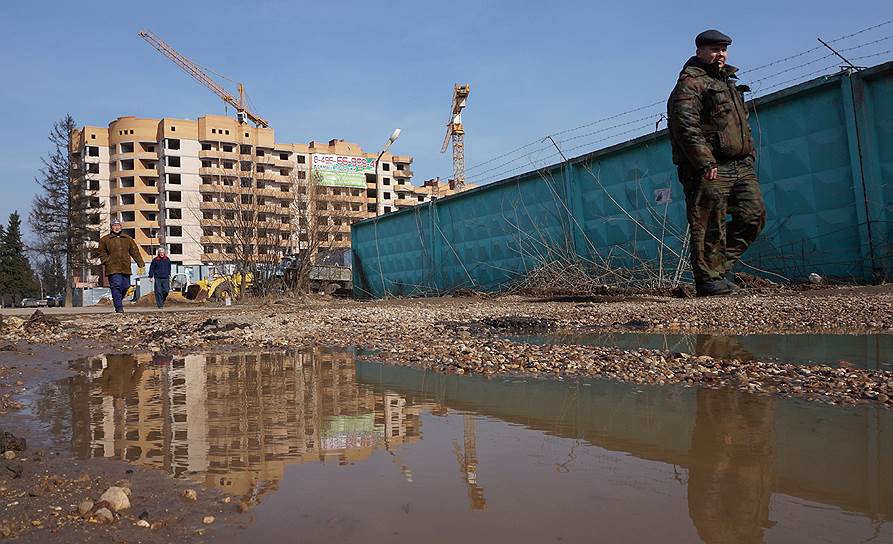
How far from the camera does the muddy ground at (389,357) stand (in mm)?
1318

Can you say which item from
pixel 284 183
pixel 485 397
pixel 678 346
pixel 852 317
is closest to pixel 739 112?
pixel 852 317

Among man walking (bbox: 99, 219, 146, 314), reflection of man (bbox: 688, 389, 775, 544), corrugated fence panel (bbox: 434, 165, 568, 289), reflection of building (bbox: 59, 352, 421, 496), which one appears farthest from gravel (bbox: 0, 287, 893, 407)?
corrugated fence panel (bbox: 434, 165, 568, 289)

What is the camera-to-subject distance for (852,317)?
14.1ft

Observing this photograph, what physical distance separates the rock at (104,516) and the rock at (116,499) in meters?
0.03

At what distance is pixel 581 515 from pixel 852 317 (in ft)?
12.9

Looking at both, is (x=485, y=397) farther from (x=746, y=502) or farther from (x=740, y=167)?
(x=740, y=167)

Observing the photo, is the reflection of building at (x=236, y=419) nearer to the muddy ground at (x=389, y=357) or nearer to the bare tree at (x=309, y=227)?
the muddy ground at (x=389, y=357)

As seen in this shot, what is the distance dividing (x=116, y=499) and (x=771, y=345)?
10.3ft

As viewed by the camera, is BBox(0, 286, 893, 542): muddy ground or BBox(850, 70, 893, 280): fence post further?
BBox(850, 70, 893, 280): fence post

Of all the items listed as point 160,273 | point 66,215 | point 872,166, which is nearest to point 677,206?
point 872,166

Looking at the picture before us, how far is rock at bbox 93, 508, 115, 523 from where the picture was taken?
1.26 meters

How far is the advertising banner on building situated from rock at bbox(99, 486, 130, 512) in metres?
84.5

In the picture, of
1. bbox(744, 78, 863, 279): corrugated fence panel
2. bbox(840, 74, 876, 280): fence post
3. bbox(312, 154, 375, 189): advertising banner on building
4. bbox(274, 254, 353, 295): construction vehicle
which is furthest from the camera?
bbox(312, 154, 375, 189): advertising banner on building

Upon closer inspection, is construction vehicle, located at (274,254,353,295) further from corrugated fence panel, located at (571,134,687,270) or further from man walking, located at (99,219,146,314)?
corrugated fence panel, located at (571,134,687,270)
